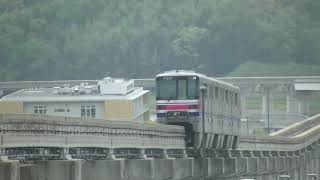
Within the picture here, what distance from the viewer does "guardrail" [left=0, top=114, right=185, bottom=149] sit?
96.9 ft

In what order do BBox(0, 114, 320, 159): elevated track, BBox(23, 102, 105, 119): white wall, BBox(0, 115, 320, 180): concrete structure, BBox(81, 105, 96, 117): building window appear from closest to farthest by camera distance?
BBox(0, 115, 320, 180): concrete structure, BBox(0, 114, 320, 159): elevated track, BBox(23, 102, 105, 119): white wall, BBox(81, 105, 96, 117): building window

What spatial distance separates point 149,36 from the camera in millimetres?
184750

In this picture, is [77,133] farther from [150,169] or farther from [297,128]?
[297,128]

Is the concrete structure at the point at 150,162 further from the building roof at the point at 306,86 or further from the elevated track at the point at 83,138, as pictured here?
the building roof at the point at 306,86

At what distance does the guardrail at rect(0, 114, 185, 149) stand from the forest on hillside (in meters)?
118

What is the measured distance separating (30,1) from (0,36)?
2019cm

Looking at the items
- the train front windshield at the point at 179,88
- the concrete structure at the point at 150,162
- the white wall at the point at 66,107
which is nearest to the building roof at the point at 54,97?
the white wall at the point at 66,107

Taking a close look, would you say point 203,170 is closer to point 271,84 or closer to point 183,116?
point 183,116

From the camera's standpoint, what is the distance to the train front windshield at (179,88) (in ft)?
159

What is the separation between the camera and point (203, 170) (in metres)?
49.4

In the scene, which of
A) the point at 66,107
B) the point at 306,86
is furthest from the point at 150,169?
the point at 306,86

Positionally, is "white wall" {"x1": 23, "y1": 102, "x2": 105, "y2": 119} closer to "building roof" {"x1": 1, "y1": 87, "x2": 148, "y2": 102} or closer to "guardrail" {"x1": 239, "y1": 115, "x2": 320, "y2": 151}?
"building roof" {"x1": 1, "y1": 87, "x2": 148, "y2": 102}

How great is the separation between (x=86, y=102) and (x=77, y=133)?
184ft

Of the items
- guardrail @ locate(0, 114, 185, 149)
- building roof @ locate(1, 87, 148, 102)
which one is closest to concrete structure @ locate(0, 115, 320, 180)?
guardrail @ locate(0, 114, 185, 149)
